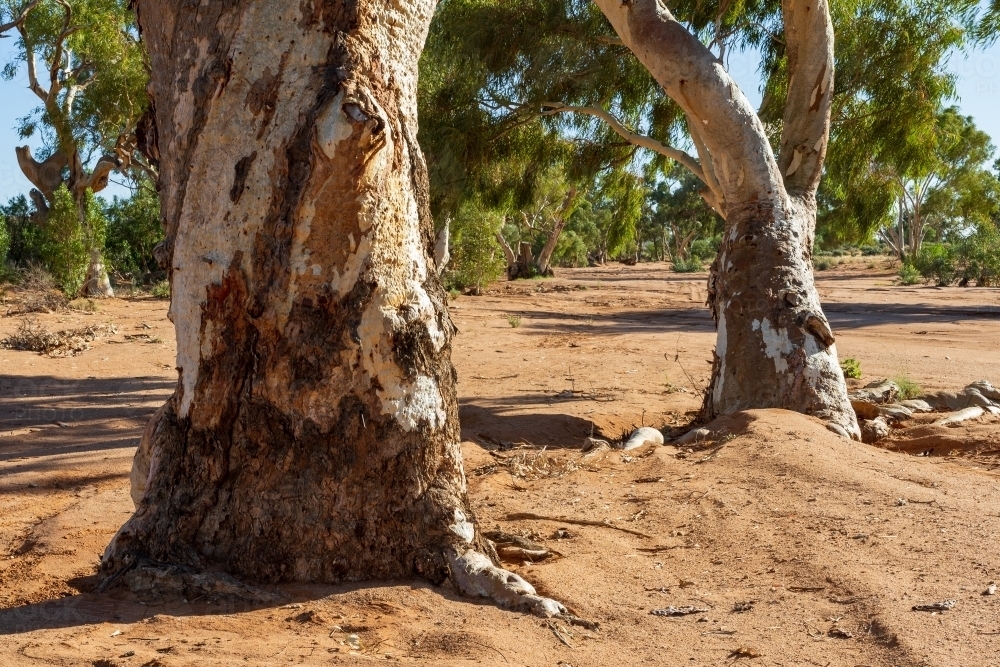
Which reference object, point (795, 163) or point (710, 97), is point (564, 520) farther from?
point (795, 163)

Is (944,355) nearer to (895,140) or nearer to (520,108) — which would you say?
(895,140)

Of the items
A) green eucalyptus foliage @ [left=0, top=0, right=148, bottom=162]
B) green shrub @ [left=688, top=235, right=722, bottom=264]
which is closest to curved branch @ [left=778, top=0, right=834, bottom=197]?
green eucalyptus foliage @ [left=0, top=0, right=148, bottom=162]

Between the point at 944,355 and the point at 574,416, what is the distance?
20.0 ft

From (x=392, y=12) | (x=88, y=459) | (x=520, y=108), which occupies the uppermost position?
(x=520, y=108)

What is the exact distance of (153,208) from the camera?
25.1 m

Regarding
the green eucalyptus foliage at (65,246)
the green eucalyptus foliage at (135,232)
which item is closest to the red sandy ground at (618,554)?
the green eucalyptus foliage at (65,246)

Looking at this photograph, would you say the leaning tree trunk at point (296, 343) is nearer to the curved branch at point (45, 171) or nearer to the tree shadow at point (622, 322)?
the tree shadow at point (622, 322)

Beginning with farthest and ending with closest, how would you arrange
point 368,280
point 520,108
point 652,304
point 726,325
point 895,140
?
point 652,304, point 520,108, point 895,140, point 726,325, point 368,280

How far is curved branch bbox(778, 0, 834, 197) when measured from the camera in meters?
7.14

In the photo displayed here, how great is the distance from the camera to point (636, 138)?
388 inches

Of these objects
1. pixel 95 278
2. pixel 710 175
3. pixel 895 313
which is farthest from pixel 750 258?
pixel 95 278

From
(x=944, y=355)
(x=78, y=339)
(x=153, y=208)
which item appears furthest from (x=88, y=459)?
(x=153, y=208)

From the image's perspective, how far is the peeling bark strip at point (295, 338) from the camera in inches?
123

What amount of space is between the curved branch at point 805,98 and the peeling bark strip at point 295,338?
4925mm
